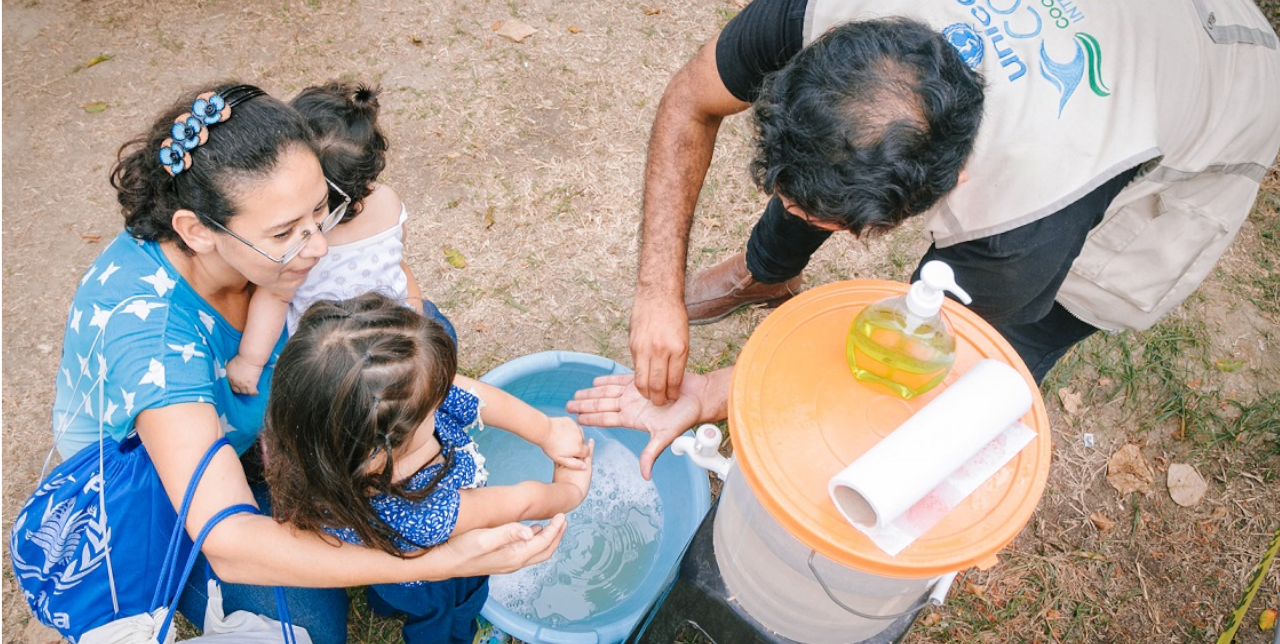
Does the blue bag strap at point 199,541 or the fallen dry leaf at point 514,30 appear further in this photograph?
the fallen dry leaf at point 514,30

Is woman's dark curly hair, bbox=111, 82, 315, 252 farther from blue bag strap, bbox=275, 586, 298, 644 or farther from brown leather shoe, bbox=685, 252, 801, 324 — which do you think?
brown leather shoe, bbox=685, 252, 801, 324

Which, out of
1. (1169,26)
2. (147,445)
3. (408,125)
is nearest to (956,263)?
(1169,26)

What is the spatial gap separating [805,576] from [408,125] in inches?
108

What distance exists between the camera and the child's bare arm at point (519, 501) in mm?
1856

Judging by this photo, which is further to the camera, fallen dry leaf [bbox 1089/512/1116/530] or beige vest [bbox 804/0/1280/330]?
fallen dry leaf [bbox 1089/512/1116/530]

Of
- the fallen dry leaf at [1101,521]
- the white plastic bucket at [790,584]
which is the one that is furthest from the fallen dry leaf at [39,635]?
the fallen dry leaf at [1101,521]

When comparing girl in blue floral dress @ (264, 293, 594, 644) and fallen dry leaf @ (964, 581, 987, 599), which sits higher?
girl in blue floral dress @ (264, 293, 594, 644)

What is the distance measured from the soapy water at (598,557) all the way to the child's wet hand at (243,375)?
1072 mm

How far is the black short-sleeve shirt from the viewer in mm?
2027

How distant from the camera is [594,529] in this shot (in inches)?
110

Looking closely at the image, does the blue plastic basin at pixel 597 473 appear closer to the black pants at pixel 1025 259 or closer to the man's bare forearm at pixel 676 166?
the man's bare forearm at pixel 676 166

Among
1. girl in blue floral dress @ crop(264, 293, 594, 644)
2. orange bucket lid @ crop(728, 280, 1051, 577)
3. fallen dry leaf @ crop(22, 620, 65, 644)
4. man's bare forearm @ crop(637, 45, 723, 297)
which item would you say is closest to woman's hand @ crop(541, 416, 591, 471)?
girl in blue floral dress @ crop(264, 293, 594, 644)

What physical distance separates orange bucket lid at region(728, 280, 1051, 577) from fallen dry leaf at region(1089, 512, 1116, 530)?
1713 mm

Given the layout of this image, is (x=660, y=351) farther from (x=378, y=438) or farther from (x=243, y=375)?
(x=243, y=375)
